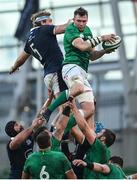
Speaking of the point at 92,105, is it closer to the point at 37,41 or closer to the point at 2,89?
the point at 37,41

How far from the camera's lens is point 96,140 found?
12.9 metres

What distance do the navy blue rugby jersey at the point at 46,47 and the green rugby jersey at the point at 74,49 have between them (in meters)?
0.53

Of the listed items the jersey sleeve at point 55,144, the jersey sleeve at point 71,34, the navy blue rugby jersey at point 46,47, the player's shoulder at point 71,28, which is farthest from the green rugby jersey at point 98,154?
the navy blue rugby jersey at point 46,47

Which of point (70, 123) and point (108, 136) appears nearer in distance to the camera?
point (108, 136)

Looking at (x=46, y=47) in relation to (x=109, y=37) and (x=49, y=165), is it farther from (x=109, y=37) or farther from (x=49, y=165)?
(x=49, y=165)

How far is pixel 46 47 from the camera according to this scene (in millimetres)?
14438

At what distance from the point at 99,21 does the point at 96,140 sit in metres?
34.3

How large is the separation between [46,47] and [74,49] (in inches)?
32.1

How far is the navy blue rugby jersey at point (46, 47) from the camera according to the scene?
1439cm

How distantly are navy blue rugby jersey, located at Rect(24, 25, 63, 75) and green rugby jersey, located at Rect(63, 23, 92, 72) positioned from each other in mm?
533

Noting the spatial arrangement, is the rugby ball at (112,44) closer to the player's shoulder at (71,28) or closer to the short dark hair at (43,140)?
the player's shoulder at (71,28)

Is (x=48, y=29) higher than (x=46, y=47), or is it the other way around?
(x=48, y=29)

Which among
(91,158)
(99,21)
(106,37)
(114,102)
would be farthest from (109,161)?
(99,21)

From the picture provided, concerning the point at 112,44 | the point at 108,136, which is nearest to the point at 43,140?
the point at 108,136
